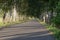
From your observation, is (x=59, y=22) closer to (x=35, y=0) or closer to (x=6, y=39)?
(x=6, y=39)

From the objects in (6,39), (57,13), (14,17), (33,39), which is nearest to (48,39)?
(33,39)

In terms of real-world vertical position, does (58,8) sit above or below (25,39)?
above

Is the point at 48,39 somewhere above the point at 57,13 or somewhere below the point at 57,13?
below

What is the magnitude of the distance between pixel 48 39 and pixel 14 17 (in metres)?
42.4

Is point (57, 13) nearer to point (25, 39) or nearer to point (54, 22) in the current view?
point (54, 22)

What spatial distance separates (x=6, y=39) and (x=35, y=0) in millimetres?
13176

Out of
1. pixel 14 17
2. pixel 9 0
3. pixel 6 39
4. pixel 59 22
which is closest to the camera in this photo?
pixel 59 22

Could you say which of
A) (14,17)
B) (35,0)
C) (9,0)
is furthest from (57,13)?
(14,17)

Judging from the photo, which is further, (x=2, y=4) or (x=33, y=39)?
(x=2, y=4)

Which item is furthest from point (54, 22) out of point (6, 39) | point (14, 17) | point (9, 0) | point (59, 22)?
point (14, 17)

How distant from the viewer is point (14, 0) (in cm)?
2698

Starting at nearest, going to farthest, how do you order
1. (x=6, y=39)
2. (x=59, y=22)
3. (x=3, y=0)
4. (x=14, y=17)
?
(x=59, y=22) < (x=6, y=39) < (x=3, y=0) < (x=14, y=17)

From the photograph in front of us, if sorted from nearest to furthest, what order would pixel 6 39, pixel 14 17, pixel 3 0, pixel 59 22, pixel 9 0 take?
pixel 59 22, pixel 6 39, pixel 9 0, pixel 3 0, pixel 14 17

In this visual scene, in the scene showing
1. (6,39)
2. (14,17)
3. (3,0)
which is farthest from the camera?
(14,17)
